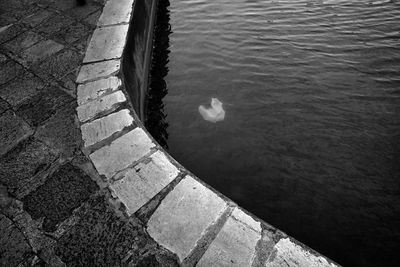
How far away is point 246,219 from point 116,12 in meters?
3.48

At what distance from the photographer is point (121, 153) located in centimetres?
215

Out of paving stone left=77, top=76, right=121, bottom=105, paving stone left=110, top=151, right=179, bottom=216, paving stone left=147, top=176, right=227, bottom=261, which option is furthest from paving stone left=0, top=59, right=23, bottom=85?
paving stone left=147, top=176, right=227, bottom=261

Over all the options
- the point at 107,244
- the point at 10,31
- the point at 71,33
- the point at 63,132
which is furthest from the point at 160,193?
the point at 10,31

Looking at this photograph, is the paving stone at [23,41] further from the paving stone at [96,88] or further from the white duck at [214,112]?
the white duck at [214,112]

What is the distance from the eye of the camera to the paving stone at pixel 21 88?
2703mm

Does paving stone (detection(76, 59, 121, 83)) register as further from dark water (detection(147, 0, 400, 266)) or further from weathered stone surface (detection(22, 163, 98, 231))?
weathered stone surface (detection(22, 163, 98, 231))

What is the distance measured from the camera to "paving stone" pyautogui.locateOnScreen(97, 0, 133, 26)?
3.61 metres

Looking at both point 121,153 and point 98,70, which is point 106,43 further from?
point 121,153

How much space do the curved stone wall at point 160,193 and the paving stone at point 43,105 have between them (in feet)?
0.61

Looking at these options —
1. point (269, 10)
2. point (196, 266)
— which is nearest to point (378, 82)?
point (269, 10)

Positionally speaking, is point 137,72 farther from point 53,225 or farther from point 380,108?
point 380,108

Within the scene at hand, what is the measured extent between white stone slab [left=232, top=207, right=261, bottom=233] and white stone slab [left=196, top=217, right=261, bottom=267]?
0.02 m

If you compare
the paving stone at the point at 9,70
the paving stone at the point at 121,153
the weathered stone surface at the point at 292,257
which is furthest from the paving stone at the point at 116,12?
the weathered stone surface at the point at 292,257

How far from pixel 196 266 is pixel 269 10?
506 cm
